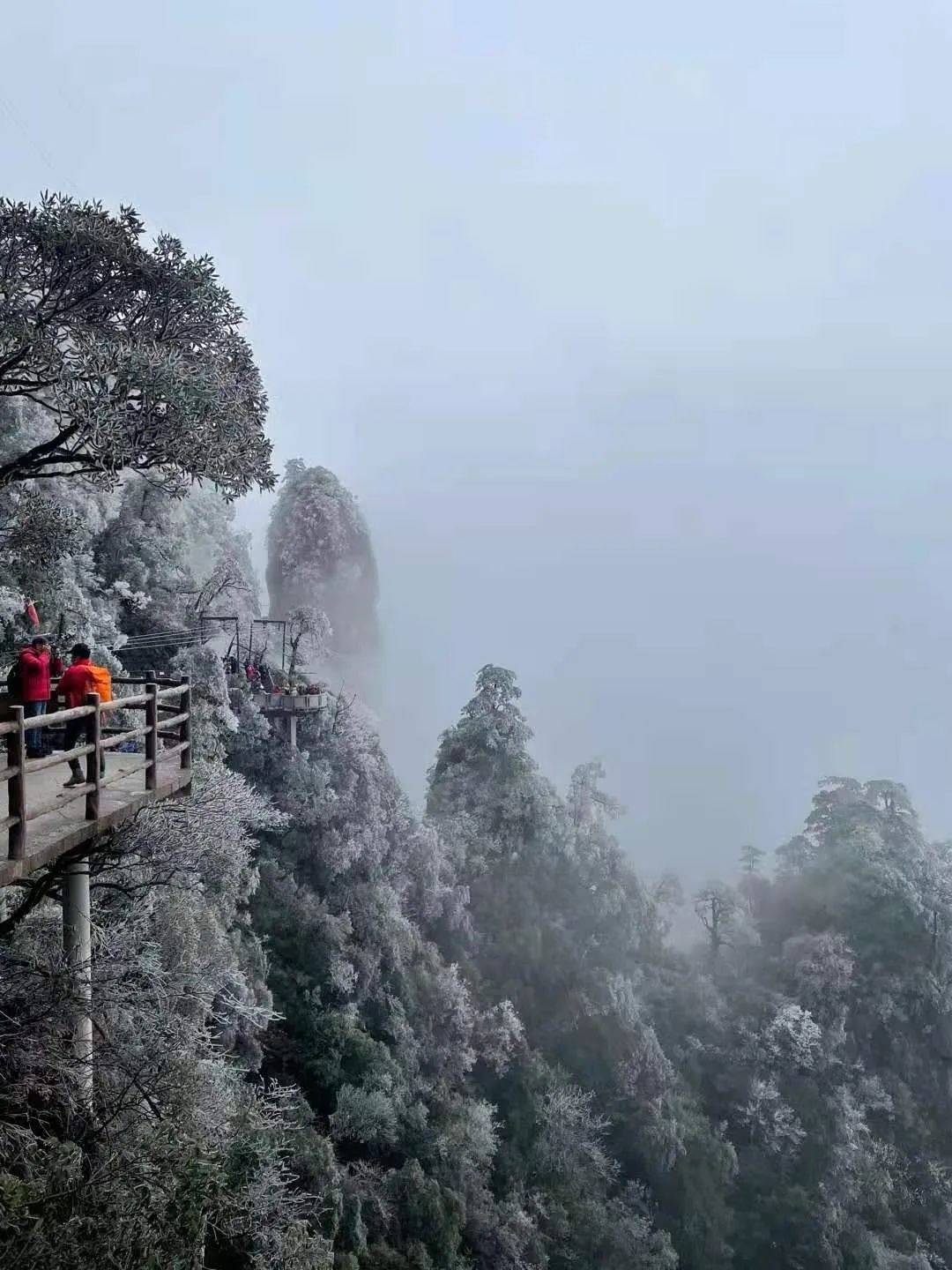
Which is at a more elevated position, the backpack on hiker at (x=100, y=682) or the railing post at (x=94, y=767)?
the backpack on hiker at (x=100, y=682)

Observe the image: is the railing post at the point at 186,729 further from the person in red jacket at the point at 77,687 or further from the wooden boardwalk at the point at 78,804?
the person in red jacket at the point at 77,687

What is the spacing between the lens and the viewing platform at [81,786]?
4.54m

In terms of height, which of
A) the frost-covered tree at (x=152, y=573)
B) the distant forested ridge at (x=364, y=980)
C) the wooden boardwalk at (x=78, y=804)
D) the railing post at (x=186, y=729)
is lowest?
the distant forested ridge at (x=364, y=980)

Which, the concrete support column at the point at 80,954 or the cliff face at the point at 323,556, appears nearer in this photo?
the concrete support column at the point at 80,954

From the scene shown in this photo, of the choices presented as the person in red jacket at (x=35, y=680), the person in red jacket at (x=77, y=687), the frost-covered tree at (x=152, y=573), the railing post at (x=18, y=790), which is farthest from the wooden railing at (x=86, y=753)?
the frost-covered tree at (x=152, y=573)

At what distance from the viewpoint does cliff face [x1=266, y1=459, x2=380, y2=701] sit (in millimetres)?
39906

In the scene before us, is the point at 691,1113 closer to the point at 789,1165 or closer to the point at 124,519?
the point at 789,1165

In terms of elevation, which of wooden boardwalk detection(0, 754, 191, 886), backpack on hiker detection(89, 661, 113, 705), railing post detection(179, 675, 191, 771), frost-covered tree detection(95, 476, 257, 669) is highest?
frost-covered tree detection(95, 476, 257, 669)

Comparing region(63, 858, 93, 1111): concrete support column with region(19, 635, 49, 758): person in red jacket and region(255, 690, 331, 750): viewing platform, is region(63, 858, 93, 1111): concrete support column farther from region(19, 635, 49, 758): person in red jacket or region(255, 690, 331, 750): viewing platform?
region(255, 690, 331, 750): viewing platform

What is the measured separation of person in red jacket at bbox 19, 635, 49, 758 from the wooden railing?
49cm

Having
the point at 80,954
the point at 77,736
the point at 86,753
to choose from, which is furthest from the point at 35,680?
the point at 80,954

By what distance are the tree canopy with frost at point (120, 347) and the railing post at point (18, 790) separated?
258cm

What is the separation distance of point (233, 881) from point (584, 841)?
18.5m

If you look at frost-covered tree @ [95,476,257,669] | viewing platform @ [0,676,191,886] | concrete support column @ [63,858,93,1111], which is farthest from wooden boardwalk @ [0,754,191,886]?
frost-covered tree @ [95,476,257,669]
